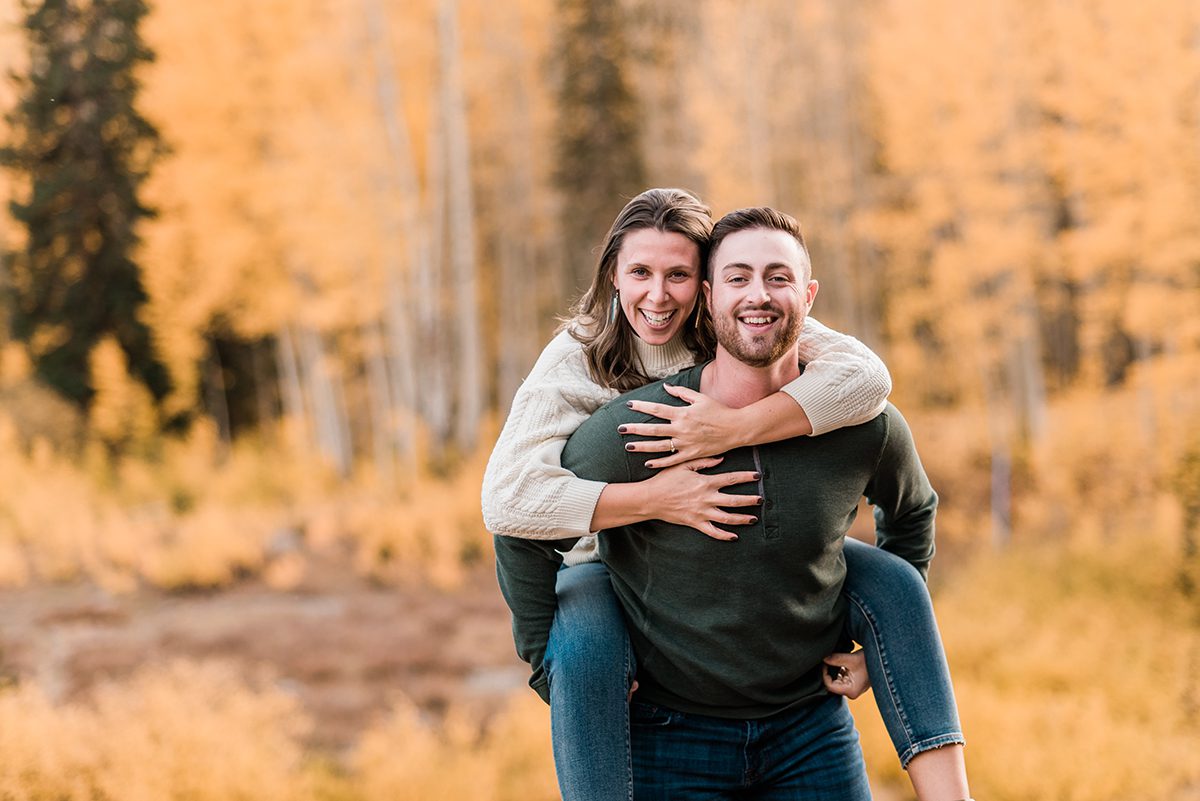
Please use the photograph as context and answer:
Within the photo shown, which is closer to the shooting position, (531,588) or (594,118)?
(531,588)

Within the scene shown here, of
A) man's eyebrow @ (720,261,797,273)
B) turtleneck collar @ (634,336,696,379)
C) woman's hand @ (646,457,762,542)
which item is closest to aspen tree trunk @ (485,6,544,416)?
turtleneck collar @ (634,336,696,379)

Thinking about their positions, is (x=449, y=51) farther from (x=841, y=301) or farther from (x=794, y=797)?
(x=794, y=797)

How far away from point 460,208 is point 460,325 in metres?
2.20

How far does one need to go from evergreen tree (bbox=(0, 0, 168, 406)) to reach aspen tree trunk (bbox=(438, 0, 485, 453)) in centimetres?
356

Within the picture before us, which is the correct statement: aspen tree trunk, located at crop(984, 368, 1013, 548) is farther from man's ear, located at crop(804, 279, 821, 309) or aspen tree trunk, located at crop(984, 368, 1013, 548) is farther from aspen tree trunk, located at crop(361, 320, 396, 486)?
man's ear, located at crop(804, 279, 821, 309)

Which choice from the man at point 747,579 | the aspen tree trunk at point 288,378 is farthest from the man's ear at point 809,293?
the aspen tree trunk at point 288,378

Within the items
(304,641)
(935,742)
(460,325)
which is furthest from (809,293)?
(460,325)

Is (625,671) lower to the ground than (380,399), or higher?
lower

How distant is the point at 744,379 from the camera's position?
5.41 ft

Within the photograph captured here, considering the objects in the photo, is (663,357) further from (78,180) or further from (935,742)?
(78,180)

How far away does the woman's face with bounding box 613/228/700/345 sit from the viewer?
5.73 ft

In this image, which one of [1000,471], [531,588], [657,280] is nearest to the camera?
[531,588]

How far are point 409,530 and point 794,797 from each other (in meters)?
6.54

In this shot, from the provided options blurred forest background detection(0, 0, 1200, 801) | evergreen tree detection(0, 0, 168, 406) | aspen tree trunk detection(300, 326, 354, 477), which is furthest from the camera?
aspen tree trunk detection(300, 326, 354, 477)
